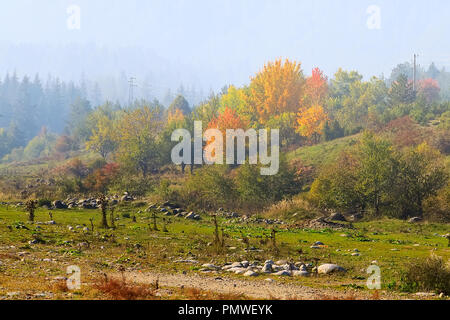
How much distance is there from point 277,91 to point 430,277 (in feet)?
252

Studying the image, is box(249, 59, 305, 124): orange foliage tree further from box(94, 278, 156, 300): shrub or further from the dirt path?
box(94, 278, 156, 300): shrub

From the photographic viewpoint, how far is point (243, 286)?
47.4ft

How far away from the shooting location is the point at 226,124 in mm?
76000

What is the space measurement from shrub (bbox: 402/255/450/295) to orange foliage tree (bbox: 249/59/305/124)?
73.4 metres

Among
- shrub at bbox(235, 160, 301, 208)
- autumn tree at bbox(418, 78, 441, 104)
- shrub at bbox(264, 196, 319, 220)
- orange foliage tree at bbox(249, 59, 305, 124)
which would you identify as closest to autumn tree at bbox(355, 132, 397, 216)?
shrub at bbox(264, 196, 319, 220)

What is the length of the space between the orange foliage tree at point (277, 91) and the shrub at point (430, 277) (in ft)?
241

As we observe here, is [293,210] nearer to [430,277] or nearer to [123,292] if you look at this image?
[430,277]

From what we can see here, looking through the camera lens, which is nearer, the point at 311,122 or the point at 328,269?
the point at 328,269

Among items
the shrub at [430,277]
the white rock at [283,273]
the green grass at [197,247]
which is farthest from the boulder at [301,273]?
the shrub at [430,277]

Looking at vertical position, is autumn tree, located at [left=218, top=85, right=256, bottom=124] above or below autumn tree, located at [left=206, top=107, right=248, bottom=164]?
above

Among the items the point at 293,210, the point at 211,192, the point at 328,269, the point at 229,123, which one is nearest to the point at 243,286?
the point at 328,269

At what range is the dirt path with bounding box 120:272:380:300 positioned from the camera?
1300 cm

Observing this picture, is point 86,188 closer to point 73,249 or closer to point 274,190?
point 274,190

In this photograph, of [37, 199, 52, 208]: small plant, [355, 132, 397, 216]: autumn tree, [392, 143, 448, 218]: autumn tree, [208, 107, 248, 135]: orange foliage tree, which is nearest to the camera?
[392, 143, 448, 218]: autumn tree
